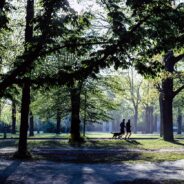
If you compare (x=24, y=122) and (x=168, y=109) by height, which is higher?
(x=168, y=109)

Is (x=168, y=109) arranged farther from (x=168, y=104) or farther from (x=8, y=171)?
(x=8, y=171)

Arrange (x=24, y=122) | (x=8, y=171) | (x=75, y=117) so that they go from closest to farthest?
(x=8, y=171)
(x=24, y=122)
(x=75, y=117)

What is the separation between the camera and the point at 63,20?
1213 centimetres

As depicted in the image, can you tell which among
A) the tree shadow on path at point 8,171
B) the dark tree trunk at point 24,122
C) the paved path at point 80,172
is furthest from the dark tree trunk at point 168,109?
the tree shadow on path at point 8,171

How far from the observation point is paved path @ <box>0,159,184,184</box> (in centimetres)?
1321

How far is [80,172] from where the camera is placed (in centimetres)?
1488

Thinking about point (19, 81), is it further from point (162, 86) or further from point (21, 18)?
point (162, 86)

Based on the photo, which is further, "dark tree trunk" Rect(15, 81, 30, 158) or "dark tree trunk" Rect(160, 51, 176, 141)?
"dark tree trunk" Rect(160, 51, 176, 141)

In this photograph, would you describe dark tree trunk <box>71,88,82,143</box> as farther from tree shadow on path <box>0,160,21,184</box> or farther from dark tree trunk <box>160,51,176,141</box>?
tree shadow on path <box>0,160,21,184</box>

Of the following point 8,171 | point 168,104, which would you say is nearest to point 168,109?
point 168,104

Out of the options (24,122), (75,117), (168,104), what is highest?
(168,104)

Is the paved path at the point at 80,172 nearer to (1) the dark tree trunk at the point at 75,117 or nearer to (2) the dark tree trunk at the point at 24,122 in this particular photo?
(2) the dark tree trunk at the point at 24,122

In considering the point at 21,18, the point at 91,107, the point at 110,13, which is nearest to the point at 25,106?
the point at 21,18

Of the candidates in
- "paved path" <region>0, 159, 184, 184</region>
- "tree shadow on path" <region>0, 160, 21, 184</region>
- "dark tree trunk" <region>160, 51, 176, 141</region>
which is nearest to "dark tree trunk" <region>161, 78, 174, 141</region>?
"dark tree trunk" <region>160, 51, 176, 141</region>
